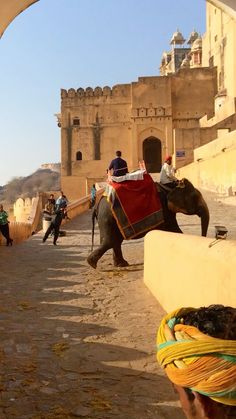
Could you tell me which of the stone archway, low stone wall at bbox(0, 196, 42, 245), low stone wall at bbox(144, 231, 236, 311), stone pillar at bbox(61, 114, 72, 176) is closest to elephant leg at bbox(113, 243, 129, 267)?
low stone wall at bbox(144, 231, 236, 311)

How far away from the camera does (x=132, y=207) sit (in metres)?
7.99

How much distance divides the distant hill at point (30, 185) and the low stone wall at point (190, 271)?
269ft

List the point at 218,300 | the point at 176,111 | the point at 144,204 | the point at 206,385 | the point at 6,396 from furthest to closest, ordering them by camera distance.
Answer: the point at 176,111 < the point at 144,204 < the point at 218,300 < the point at 6,396 < the point at 206,385

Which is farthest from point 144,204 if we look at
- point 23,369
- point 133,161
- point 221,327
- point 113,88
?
point 113,88

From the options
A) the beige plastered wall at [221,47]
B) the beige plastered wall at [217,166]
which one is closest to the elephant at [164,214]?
the beige plastered wall at [217,166]

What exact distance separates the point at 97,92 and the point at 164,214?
3985 centimetres

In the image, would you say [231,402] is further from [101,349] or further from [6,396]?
[101,349]

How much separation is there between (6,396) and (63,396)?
0.36 meters

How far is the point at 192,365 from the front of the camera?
1413 millimetres

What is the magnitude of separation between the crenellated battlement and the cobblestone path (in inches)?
1555

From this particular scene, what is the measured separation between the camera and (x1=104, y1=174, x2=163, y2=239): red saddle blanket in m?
7.99

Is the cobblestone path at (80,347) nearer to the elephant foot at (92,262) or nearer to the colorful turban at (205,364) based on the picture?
the elephant foot at (92,262)

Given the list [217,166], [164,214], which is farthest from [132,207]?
[217,166]

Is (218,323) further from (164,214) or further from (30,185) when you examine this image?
(30,185)
